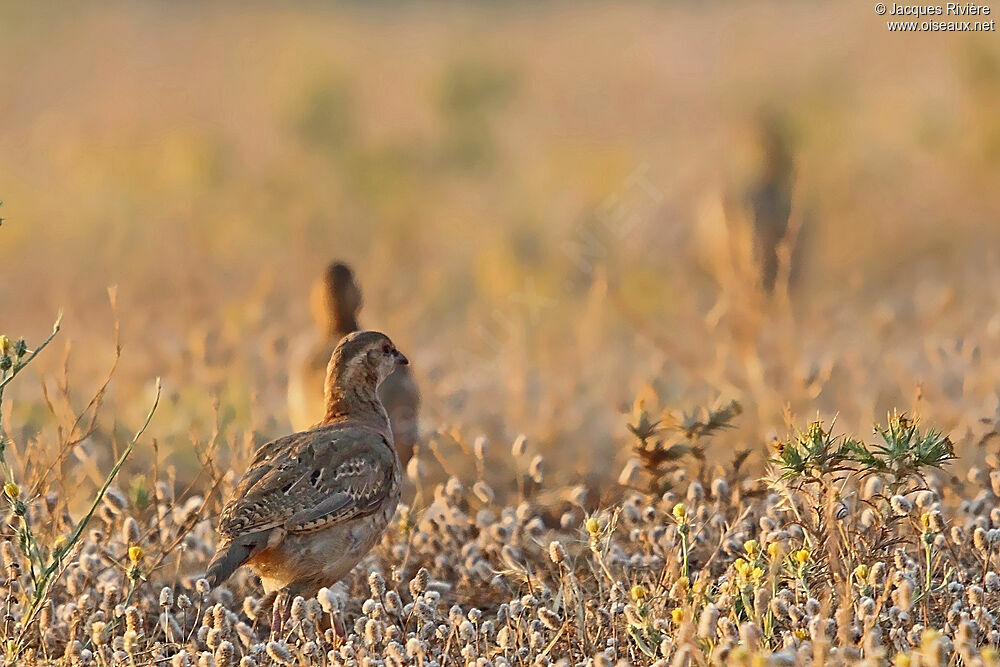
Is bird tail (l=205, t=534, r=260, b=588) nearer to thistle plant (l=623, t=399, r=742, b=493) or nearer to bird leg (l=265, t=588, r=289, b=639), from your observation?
bird leg (l=265, t=588, r=289, b=639)

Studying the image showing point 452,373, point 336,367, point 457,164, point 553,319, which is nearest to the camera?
point 336,367

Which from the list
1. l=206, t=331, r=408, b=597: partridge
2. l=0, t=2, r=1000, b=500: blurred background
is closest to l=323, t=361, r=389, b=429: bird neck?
l=206, t=331, r=408, b=597: partridge

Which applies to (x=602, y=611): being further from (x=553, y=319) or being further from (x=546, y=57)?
(x=546, y=57)

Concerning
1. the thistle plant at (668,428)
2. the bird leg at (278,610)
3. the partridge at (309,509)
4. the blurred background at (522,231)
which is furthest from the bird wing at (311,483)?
the thistle plant at (668,428)

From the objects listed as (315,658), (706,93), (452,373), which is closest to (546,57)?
(706,93)

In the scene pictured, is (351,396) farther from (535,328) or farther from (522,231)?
(522,231)

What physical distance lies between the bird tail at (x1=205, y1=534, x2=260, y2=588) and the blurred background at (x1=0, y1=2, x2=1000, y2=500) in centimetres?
71

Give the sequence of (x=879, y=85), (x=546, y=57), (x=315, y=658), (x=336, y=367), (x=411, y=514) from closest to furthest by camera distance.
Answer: (x=315, y=658), (x=336, y=367), (x=411, y=514), (x=879, y=85), (x=546, y=57)

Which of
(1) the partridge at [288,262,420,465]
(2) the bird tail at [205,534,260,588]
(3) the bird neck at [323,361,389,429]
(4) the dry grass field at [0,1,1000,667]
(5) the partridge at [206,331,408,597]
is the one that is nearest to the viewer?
(4) the dry grass field at [0,1,1000,667]

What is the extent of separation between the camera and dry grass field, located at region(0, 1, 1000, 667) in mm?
5098

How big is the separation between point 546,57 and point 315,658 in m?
24.6

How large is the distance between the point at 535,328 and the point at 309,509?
630cm

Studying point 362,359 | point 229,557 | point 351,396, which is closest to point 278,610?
point 229,557

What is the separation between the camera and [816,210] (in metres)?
14.9
